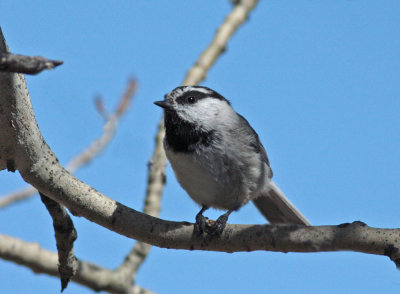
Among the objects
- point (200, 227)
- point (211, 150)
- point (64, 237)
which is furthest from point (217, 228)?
point (64, 237)

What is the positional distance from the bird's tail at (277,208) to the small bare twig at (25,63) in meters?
3.82

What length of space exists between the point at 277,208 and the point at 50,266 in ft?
8.10

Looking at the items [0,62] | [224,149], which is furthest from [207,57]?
[0,62]

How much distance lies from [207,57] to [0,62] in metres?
3.54

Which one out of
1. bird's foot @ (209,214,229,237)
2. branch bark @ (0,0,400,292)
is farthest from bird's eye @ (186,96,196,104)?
branch bark @ (0,0,400,292)

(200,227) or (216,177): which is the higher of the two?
(216,177)

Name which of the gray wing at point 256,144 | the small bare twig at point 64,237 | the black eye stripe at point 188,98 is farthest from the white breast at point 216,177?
the small bare twig at point 64,237

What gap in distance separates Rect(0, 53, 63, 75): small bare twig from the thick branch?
245cm

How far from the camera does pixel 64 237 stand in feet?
12.7

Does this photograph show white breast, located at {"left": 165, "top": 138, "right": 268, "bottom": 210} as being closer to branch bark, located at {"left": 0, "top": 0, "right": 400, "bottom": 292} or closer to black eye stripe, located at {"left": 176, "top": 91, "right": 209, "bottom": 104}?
black eye stripe, located at {"left": 176, "top": 91, "right": 209, "bottom": 104}

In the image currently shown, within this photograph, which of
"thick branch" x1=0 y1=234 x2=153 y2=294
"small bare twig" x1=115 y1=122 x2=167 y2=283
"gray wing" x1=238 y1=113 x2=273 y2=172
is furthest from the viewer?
"gray wing" x1=238 y1=113 x2=273 y2=172

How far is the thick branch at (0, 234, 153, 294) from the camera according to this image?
4227 mm

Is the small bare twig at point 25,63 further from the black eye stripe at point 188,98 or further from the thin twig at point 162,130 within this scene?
the thin twig at point 162,130

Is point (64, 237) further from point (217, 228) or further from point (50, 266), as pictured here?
point (217, 228)
